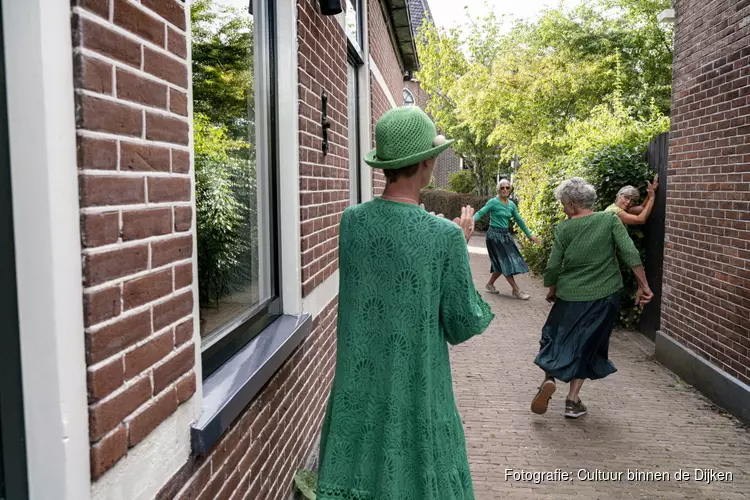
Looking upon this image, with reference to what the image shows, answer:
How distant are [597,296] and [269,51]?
10.1ft

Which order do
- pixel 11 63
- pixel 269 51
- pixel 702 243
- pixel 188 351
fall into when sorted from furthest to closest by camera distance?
pixel 702 243 < pixel 269 51 < pixel 188 351 < pixel 11 63

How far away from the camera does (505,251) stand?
10.2 metres

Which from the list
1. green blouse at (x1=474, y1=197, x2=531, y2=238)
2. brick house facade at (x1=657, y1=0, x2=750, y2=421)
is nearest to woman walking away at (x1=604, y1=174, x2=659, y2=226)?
brick house facade at (x1=657, y1=0, x2=750, y2=421)

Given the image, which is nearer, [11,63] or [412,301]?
[11,63]

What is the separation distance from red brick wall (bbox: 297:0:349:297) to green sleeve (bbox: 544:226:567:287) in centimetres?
170

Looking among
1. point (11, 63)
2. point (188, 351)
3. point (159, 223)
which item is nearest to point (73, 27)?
point (11, 63)

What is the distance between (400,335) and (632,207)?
5972mm

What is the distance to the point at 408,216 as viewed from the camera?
2.25 m

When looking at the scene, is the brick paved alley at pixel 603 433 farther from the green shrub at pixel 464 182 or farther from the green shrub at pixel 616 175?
the green shrub at pixel 464 182

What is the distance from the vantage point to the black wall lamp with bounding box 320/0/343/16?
4105 mm

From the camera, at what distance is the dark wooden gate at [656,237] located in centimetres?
721

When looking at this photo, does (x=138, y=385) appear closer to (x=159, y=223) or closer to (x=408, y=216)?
(x=159, y=223)

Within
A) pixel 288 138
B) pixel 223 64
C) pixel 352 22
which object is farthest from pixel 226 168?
pixel 352 22

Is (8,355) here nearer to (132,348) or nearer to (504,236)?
(132,348)
